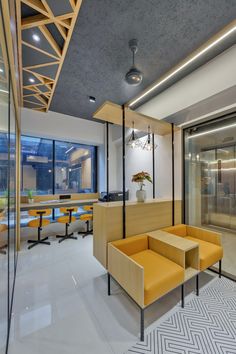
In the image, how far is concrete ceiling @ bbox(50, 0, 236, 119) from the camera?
6.17 feet

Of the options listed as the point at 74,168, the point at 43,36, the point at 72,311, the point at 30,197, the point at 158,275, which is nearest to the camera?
the point at 158,275

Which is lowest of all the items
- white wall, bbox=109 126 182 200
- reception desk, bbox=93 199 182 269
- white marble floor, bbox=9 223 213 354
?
white marble floor, bbox=9 223 213 354

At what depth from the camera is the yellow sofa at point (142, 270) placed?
161 cm

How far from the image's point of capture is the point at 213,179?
316cm

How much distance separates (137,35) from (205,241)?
3.43 meters

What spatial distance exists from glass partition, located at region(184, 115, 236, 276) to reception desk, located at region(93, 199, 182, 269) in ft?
2.46

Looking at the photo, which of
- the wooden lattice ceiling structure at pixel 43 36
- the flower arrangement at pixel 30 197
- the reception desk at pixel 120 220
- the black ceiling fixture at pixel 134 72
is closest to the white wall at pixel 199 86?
the black ceiling fixture at pixel 134 72

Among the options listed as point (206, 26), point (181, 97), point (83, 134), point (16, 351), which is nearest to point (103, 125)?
point (83, 134)

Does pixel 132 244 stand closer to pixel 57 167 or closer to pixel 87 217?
pixel 87 217

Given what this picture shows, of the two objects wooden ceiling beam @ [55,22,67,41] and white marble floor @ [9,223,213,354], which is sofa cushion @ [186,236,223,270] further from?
wooden ceiling beam @ [55,22,67,41]

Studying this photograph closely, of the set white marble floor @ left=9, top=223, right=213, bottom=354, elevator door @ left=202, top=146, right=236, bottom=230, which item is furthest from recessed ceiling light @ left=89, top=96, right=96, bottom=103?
white marble floor @ left=9, top=223, right=213, bottom=354

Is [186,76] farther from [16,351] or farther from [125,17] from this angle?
[16,351]

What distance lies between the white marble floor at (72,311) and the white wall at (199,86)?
3150mm

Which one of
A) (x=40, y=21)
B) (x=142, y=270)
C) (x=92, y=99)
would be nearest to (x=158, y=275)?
(x=142, y=270)
